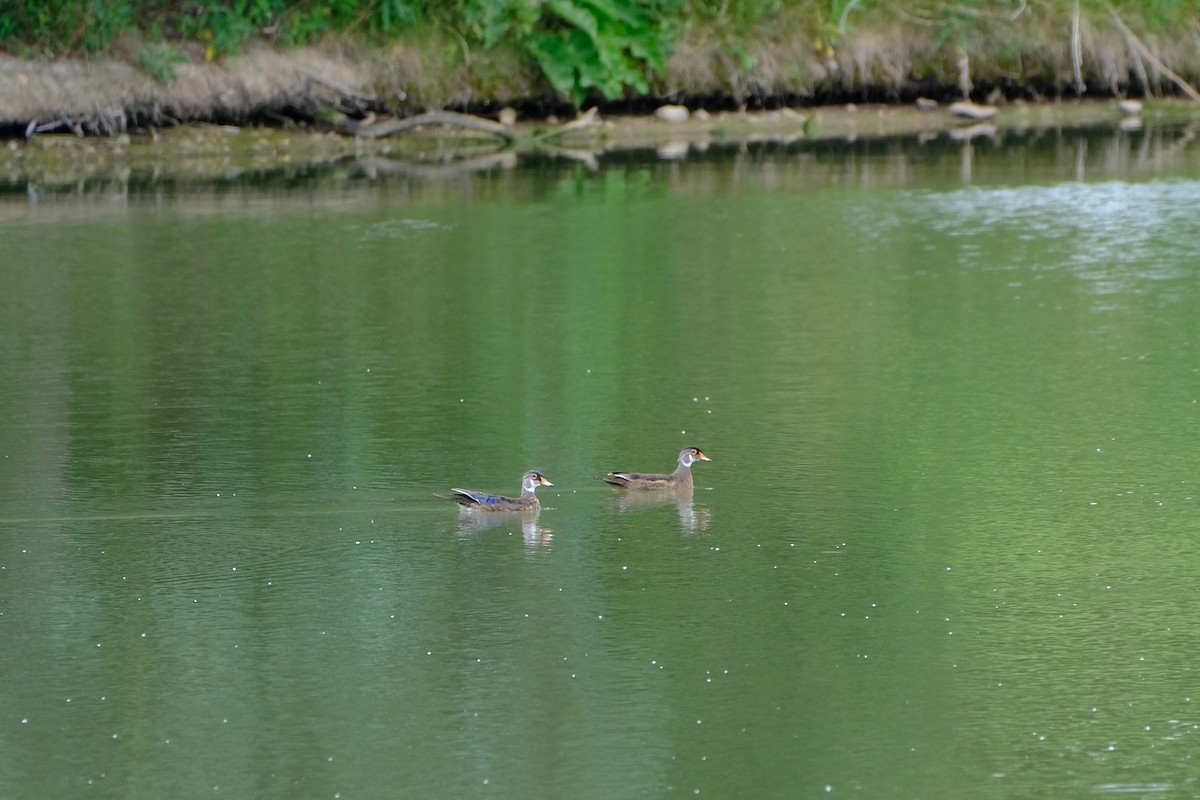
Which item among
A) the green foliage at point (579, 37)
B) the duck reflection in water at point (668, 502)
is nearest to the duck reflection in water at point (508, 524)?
the duck reflection in water at point (668, 502)

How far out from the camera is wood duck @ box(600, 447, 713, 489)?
901 centimetres

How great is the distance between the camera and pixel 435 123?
25422mm

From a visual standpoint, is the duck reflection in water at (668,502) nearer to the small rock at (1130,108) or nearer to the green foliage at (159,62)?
the green foliage at (159,62)

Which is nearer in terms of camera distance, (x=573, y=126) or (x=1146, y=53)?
(x=573, y=126)

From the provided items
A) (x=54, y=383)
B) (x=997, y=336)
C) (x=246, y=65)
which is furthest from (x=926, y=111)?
(x=54, y=383)

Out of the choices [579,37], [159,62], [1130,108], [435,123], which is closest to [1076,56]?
[1130,108]

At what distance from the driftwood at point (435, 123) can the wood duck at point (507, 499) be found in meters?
16.8

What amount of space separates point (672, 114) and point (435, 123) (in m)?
3.34

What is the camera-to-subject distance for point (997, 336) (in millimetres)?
12531

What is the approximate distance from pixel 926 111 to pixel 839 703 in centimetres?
2180

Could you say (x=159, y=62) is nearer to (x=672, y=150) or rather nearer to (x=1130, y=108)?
(x=672, y=150)

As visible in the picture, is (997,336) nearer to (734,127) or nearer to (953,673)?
(953,673)

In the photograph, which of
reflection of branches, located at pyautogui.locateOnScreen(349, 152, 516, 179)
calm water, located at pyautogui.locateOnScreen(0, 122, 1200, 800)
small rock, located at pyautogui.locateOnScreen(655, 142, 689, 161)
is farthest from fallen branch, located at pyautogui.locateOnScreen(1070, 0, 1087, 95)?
calm water, located at pyautogui.locateOnScreen(0, 122, 1200, 800)

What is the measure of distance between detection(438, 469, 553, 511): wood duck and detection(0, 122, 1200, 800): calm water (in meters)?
0.10
